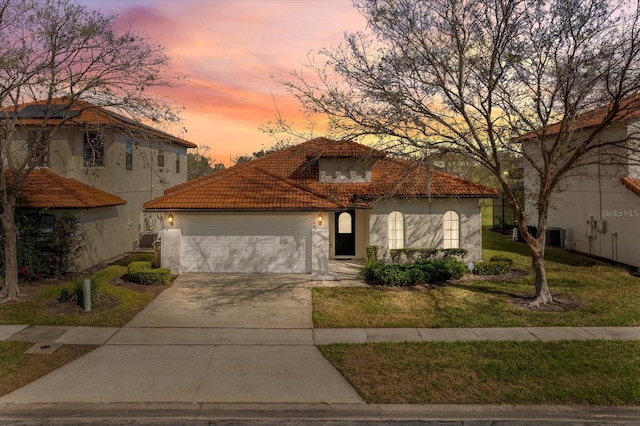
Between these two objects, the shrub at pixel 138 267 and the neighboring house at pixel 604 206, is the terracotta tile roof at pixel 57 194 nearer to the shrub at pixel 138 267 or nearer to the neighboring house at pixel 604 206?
the shrub at pixel 138 267

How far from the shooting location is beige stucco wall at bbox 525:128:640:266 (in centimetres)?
1719

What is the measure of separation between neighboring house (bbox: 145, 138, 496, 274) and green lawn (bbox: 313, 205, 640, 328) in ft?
9.41

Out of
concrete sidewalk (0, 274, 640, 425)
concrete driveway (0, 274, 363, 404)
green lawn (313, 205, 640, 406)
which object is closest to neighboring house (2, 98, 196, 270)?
concrete driveway (0, 274, 363, 404)

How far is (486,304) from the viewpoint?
12.1m

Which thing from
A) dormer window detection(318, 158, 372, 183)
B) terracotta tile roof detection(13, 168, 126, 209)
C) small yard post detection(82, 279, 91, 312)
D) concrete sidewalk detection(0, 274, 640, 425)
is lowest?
concrete sidewalk detection(0, 274, 640, 425)

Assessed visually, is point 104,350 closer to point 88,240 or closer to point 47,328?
point 47,328

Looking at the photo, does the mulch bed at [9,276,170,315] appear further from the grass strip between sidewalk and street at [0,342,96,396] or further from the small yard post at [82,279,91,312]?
the grass strip between sidewalk and street at [0,342,96,396]

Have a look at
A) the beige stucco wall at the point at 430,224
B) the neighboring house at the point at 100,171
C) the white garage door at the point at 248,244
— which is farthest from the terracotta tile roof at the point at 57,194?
the beige stucco wall at the point at 430,224

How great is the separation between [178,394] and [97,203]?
39.9ft

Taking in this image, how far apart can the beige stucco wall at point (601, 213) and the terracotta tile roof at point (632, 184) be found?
30 cm

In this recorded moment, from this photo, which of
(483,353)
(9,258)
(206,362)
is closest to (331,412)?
(206,362)

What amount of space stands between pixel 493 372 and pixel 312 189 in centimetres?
1123

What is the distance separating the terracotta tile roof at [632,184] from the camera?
16441 millimetres

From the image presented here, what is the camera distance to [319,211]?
1588cm
